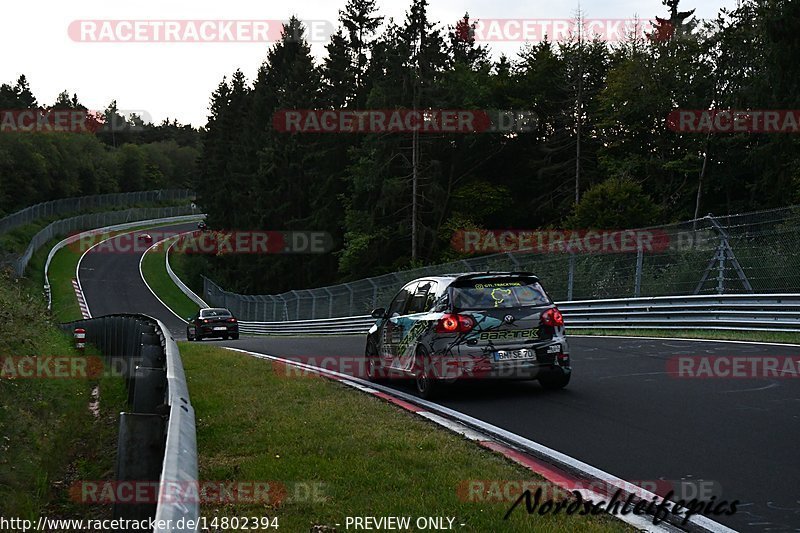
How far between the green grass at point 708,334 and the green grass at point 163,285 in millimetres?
46652

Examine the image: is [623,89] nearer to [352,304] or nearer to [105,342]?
[352,304]

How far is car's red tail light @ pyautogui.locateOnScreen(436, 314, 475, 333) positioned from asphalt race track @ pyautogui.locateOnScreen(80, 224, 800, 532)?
881 millimetres

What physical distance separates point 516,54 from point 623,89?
1331 cm

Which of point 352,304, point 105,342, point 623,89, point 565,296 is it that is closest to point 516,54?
point 623,89

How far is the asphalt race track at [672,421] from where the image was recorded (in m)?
5.36

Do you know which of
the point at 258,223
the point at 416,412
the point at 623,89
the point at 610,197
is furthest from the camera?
the point at 258,223

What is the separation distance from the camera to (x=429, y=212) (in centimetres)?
4878

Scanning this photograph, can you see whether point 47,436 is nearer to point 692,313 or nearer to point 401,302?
point 401,302

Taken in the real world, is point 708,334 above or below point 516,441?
below

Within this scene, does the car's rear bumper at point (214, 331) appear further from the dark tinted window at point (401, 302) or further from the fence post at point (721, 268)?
the dark tinted window at point (401, 302)
